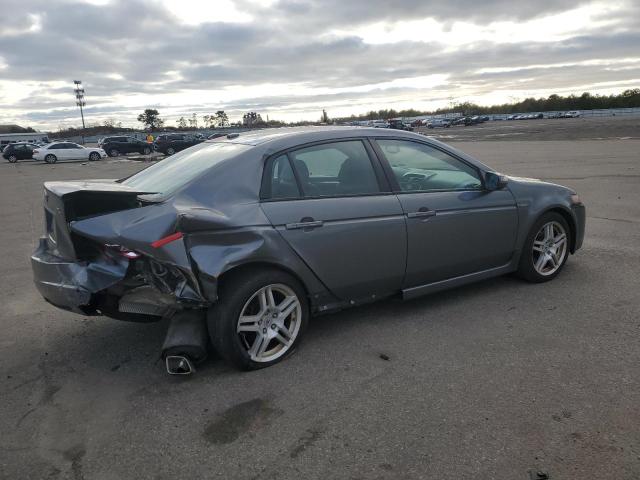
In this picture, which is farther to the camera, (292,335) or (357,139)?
(357,139)

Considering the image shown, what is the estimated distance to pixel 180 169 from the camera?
13.1 feet

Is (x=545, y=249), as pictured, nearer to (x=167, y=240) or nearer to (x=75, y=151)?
(x=167, y=240)

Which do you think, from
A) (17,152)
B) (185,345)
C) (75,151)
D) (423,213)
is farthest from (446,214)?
(17,152)

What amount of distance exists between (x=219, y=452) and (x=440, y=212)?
2541 mm

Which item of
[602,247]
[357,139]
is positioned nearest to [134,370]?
[357,139]

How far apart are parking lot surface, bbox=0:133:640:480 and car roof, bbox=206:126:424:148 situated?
59.5 inches

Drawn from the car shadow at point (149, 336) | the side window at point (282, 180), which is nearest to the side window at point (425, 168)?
the side window at point (282, 180)

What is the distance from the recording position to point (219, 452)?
2.68 metres

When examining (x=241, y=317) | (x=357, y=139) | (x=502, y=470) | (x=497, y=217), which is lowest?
(x=502, y=470)

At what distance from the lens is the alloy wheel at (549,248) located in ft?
16.2

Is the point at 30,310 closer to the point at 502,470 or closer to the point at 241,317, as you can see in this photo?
the point at 241,317

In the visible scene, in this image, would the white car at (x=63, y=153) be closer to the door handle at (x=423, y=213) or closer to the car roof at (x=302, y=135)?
the car roof at (x=302, y=135)

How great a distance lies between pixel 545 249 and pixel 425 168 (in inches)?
62.2

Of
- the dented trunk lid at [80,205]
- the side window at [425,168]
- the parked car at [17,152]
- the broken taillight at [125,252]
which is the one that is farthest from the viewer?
the parked car at [17,152]
